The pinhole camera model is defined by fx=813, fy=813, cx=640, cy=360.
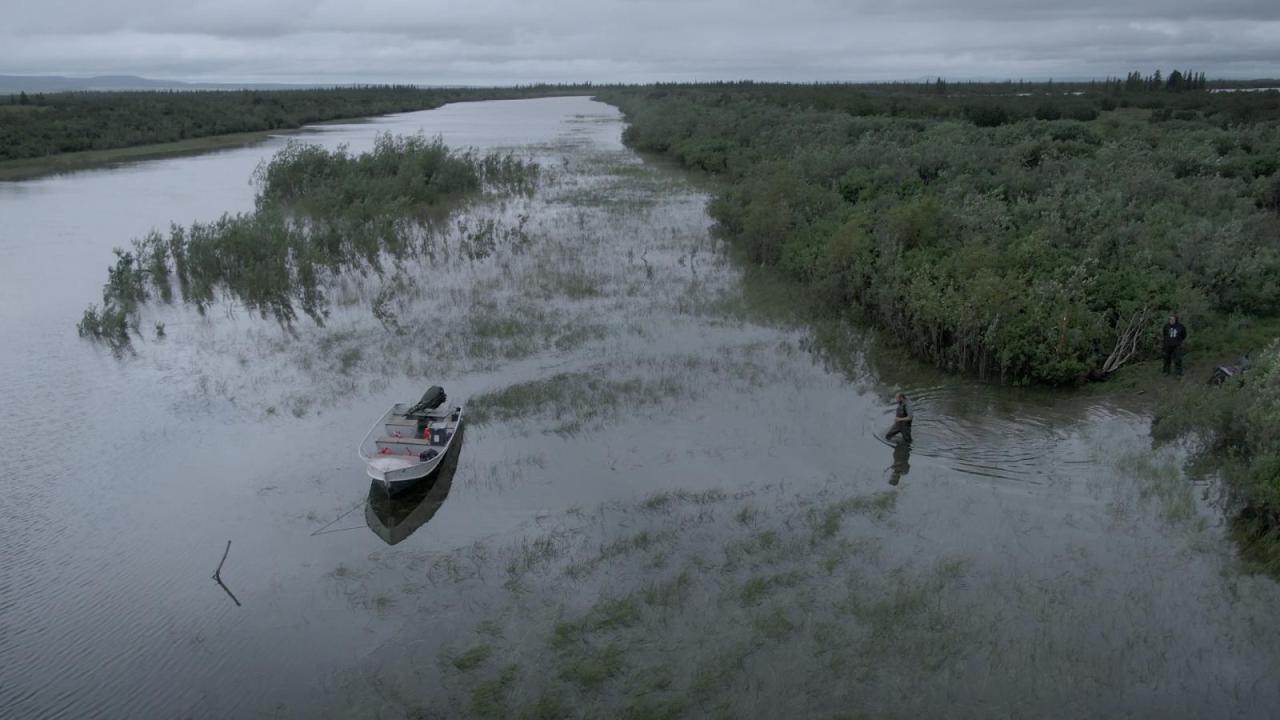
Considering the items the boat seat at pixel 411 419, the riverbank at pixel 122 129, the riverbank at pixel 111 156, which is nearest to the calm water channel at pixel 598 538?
the boat seat at pixel 411 419

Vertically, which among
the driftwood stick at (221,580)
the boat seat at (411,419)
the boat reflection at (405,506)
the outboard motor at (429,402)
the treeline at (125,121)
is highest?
the treeline at (125,121)

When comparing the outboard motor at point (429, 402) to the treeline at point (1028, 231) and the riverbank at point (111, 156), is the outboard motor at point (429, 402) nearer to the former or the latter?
the treeline at point (1028, 231)

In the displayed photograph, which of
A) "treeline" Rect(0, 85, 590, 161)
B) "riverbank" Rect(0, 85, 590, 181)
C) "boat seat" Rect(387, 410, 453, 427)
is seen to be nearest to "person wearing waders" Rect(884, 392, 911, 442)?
"boat seat" Rect(387, 410, 453, 427)

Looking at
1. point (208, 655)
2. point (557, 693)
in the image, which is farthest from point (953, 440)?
point (208, 655)

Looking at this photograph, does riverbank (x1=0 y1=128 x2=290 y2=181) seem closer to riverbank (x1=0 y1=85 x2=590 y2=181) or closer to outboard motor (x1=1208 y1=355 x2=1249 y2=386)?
riverbank (x1=0 y1=85 x2=590 y2=181)

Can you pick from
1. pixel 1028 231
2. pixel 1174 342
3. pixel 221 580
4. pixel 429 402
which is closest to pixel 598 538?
pixel 429 402
